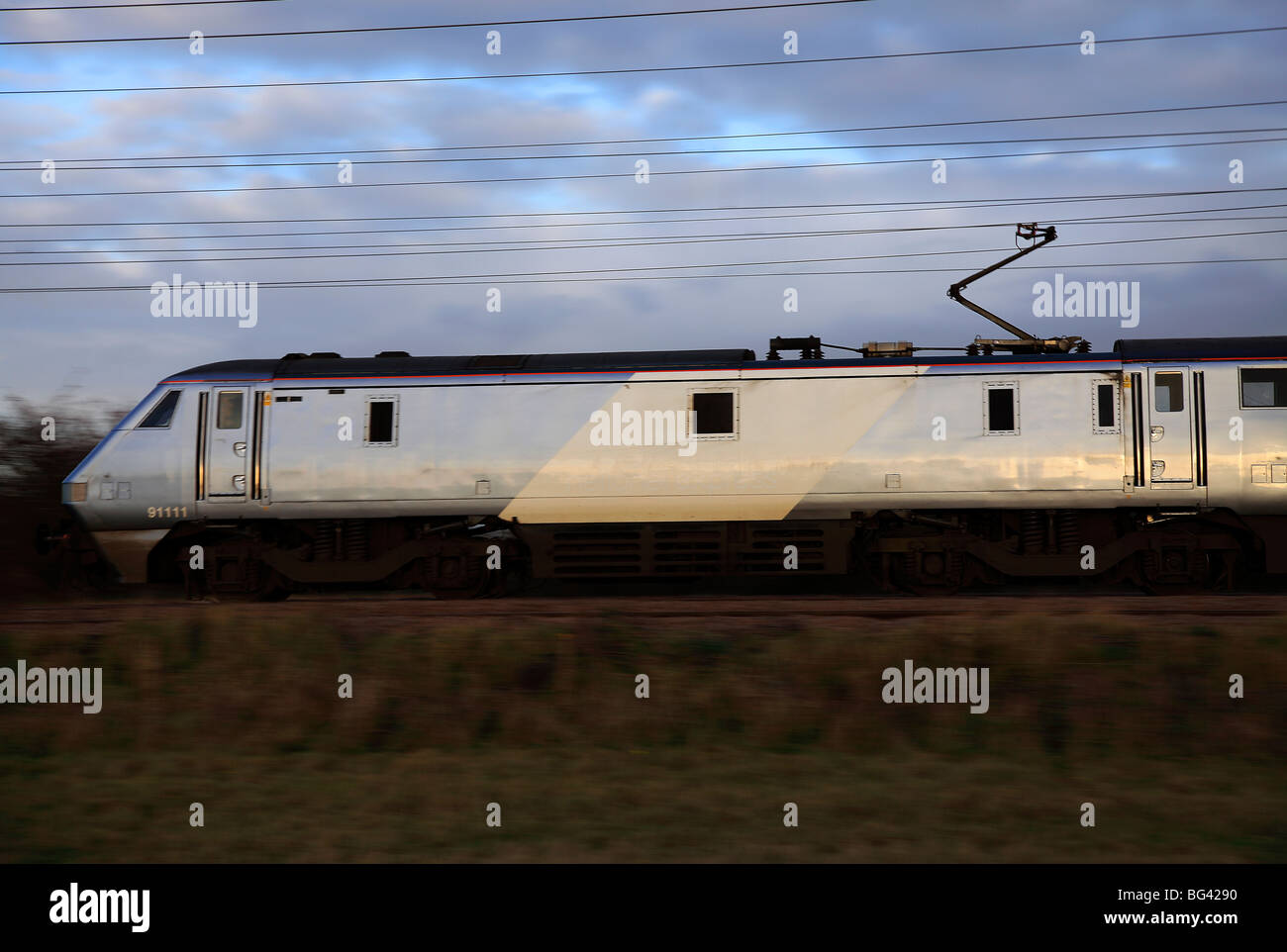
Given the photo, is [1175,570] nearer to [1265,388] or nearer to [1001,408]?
[1265,388]

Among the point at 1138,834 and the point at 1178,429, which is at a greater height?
the point at 1178,429

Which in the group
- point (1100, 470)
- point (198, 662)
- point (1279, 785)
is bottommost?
point (1279, 785)

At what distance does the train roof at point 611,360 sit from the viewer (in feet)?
55.7

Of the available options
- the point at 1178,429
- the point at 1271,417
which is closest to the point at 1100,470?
the point at 1178,429

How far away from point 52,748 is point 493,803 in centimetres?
488

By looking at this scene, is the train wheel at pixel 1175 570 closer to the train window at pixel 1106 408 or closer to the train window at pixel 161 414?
the train window at pixel 1106 408

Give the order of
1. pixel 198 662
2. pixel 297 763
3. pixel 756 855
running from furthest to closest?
pixel 198 662
pixel 297 763
pixel 756 855

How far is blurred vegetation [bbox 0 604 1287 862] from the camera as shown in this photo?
723 cm

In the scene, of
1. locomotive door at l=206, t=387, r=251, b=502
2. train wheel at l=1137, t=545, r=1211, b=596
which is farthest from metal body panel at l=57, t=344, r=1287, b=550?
train wheel at l=1137, t=545, r=1211, b=596

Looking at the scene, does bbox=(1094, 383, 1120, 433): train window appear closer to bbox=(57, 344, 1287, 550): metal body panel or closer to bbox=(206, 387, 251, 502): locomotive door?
bbox=(57, 344, 1287, 550): metal body panel

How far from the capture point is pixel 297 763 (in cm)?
938

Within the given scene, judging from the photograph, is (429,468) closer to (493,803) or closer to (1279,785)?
(493,803)
